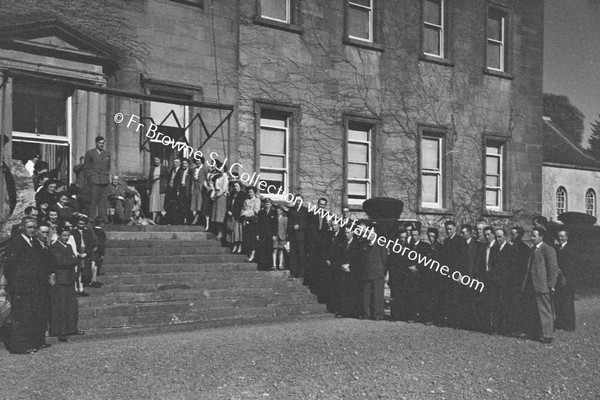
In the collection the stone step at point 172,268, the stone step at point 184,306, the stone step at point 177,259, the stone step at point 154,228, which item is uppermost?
the stone step at point 154,228

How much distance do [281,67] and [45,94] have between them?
5729mm

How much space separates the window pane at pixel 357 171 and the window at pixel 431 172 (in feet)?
6.86

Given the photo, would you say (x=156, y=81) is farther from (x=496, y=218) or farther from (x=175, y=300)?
(x=496, y=218)

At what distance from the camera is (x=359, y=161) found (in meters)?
19.9

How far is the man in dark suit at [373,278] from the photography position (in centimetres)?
1326

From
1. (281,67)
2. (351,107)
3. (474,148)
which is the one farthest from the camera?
(474,148)

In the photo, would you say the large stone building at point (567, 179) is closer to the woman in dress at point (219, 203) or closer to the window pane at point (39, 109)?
the woman in dress at point (219, 203)

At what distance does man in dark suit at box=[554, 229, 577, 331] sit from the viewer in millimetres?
12758

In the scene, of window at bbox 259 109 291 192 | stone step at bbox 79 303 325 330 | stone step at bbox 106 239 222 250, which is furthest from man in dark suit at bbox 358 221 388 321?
window at bbox 259 109 291 192

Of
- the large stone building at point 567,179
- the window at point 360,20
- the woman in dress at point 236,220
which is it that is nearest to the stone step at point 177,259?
the woman in dress at point 236,220

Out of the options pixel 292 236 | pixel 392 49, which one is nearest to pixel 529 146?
pixel 392 49

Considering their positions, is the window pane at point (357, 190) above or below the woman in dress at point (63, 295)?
above

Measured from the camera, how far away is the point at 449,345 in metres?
10.3

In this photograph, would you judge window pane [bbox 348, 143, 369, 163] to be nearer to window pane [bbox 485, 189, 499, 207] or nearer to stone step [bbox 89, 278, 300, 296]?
window pane [bbox 485, 189, 499, 207]
